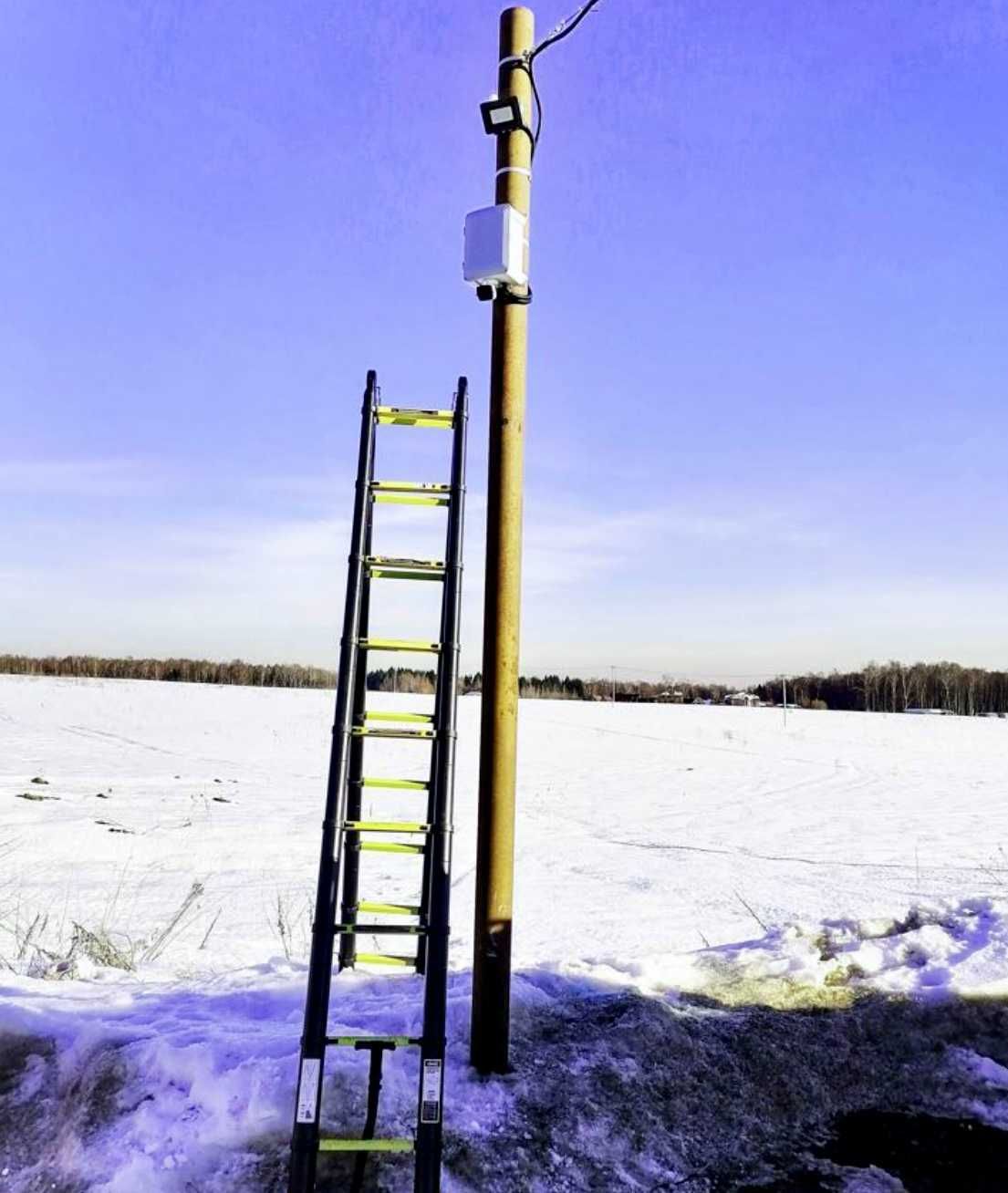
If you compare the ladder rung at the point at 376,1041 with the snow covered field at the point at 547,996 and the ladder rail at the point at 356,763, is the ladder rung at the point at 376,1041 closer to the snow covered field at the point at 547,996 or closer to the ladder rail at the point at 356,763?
the snow covered field at the point at 547,996

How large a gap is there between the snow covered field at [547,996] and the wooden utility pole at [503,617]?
357 mm

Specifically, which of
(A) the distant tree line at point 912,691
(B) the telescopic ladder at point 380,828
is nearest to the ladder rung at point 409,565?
(B) the telescopic ladder at point 380,828

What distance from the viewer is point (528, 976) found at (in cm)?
496

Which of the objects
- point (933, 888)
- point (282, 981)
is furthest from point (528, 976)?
point (933, 888)

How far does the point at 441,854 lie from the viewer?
355 centimetres

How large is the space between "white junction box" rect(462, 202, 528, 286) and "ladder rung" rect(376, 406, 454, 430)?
63 cm

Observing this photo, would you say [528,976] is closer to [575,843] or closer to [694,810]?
[575,843]

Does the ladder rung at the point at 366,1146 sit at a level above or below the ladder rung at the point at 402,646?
below

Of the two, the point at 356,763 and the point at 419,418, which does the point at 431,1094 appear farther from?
the point at 419,418

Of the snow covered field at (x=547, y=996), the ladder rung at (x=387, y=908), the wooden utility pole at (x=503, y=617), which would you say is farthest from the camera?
the wooden utility pole at (x=503, y=617)

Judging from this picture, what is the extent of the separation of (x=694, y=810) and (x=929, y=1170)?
14.5 metres

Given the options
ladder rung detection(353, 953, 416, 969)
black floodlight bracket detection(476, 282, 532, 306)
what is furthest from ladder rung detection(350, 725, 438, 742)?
black floodlight bracket detection(476, 282, 532, 306)

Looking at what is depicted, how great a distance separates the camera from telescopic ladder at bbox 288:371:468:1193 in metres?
3.09

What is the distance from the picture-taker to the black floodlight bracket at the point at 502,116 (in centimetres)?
431
